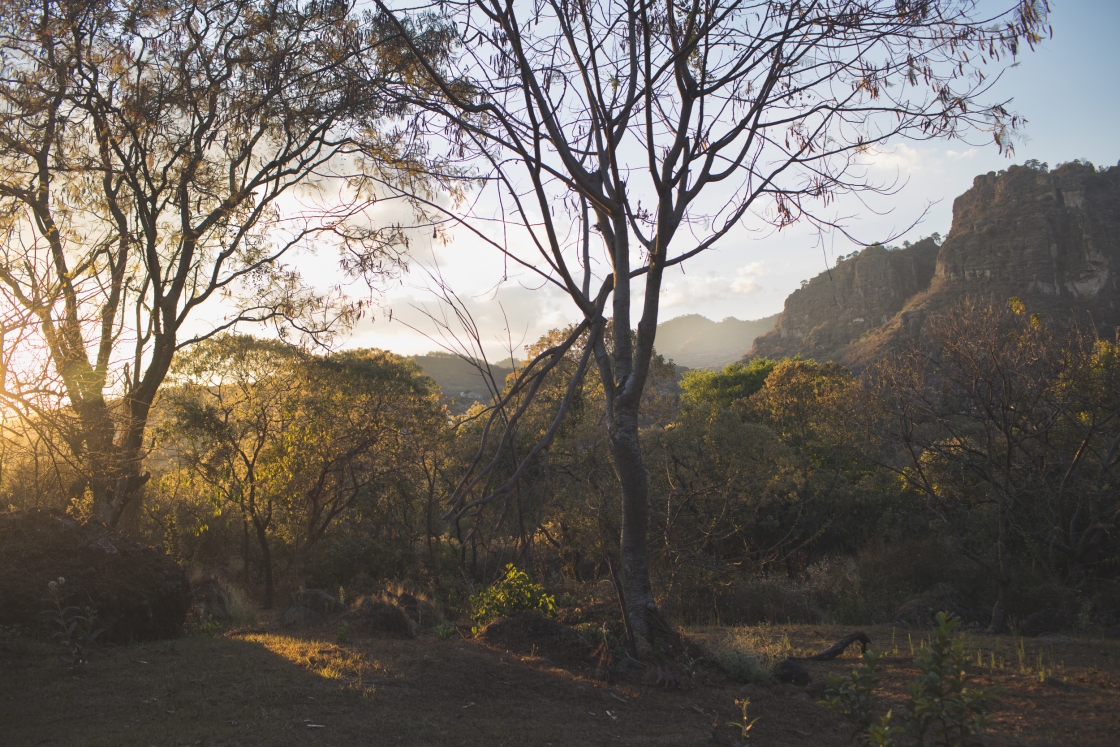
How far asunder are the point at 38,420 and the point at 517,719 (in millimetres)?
4880

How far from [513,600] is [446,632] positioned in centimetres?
86

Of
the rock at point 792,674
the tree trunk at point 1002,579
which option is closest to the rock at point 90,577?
the rock at point 792,674

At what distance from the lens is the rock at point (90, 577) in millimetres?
6473

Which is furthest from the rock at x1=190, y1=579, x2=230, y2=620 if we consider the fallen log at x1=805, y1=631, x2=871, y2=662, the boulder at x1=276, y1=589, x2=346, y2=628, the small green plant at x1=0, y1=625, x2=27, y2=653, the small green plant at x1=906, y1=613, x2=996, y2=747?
the small green plant at x1=906, y1=613, x2=996, y2=747

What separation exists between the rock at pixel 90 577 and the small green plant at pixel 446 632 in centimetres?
297

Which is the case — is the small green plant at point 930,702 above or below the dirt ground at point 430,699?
above

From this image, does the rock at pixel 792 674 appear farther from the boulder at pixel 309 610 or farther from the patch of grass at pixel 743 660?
the boulder at pixel 309 610

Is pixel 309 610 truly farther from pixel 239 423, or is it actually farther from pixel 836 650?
pixel 239 423

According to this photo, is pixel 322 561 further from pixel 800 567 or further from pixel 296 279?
pixel 800 567

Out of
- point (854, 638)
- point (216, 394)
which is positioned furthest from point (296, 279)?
point (854, 638)

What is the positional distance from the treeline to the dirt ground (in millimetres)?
3415

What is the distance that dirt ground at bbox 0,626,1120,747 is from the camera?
4277 mm

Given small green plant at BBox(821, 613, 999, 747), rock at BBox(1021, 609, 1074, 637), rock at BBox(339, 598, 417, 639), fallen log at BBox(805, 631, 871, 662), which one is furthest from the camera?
rock at BBox(1021, 609, 1074, 637)

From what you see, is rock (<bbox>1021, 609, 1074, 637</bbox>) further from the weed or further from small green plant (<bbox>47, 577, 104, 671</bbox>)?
small green plant (<bbox>47, 577, 104, 671</bbox>)
